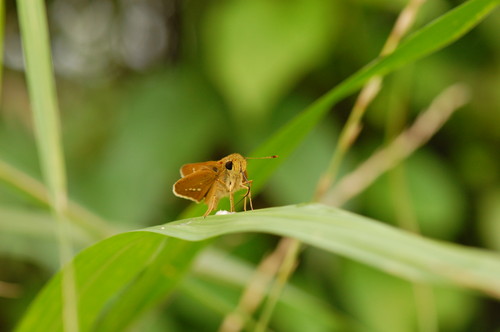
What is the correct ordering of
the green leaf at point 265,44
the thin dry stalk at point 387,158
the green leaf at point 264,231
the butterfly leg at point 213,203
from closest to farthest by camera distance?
the green leaf at point 264,231 → the butterfly leg at point 213,203 → the thin dry stalk at point 387,158 → the green leaf at point 265,44

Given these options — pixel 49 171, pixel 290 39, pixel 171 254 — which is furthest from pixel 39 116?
pixel 290 39

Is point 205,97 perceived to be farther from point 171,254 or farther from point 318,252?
point 171,254

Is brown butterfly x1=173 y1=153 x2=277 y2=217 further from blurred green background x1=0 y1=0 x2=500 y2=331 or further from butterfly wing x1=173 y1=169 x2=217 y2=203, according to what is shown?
blurred green background x1=0 y1=0 x2=500 y2=331

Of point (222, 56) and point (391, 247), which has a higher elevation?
point (222, 56)

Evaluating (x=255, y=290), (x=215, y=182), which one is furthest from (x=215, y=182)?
(x=255, y=290)

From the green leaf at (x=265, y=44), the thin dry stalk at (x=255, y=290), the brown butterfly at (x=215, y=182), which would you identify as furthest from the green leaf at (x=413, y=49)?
the green leaf at (x=265, y=44)

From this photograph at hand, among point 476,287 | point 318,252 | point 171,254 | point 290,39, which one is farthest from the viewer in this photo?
point 318,252

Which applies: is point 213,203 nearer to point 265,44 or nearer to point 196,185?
point 196,185

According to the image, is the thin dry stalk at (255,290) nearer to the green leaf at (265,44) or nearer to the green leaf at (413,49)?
the green leaf at (413,49)
